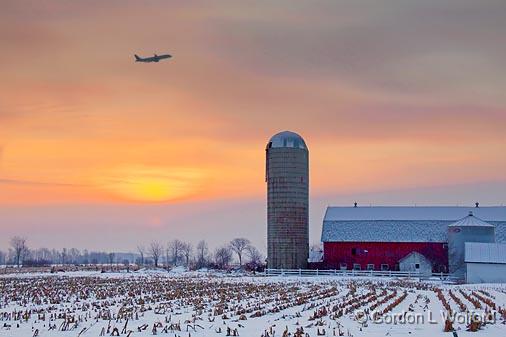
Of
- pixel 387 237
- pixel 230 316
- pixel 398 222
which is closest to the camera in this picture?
pixel 230 316

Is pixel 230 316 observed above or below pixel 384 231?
below

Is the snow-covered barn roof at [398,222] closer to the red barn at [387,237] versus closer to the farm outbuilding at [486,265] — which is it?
the red barn at [387,237]

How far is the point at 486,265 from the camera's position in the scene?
193 feet

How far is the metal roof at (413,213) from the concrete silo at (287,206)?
5.39 meters

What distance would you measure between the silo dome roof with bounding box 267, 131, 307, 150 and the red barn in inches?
356

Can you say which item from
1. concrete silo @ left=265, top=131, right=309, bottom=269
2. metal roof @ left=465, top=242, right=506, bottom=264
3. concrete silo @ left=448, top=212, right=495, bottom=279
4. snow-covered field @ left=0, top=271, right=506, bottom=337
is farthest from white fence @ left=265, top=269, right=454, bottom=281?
snow-covered field @ left=0, top=271, right=506, bottom=337

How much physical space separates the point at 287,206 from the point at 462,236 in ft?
56.5

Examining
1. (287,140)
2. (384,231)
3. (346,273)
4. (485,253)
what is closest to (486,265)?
(485,253)

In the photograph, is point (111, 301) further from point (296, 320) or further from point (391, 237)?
point (391, 237)

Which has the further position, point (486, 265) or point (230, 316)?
point (486, 265)

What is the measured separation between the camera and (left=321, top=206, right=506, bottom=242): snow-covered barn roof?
7288 centimetres

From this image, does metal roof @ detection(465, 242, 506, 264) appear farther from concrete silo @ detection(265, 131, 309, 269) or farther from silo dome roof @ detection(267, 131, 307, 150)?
silo dome roof @ detection(267, 131, 307, 150)

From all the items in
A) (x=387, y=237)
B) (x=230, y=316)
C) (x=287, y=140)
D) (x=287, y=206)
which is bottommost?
(x=230, y=316)
